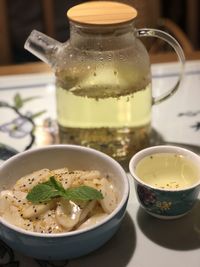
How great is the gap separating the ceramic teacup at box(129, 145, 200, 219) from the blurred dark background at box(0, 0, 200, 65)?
22.2 inches

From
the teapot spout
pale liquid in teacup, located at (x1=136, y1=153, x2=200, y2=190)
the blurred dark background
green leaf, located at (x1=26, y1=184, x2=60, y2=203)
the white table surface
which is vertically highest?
the teapot spout

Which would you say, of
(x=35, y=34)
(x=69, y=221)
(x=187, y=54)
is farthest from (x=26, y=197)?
(x=187, y=54)

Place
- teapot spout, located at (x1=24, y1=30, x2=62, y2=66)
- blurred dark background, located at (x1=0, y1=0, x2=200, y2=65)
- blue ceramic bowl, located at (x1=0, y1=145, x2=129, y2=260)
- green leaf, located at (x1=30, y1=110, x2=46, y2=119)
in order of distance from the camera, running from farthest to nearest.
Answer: blurred dark background, located at (x1=0, y1=0, x2=200, y2=65), green leaf, located at (x1=30, y1=110, x2=46, y2=119), teapot spout, located at (x1=24, y1=30, x2=62, y2=66), blue ceramic bowl, located at (x1=0, y1=145, x2=129, y2=260)

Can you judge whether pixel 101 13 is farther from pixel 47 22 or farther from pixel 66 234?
pixel 47 22

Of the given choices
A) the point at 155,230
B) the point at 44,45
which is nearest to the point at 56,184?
the point at 155,230

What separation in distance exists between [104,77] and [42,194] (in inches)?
9.1

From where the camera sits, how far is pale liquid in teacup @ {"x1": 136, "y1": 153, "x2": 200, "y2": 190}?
0.71 meters

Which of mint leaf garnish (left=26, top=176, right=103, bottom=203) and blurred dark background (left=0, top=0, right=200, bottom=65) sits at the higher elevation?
mint leaf garnish (left=26, top=176, right=103, bottom=203)

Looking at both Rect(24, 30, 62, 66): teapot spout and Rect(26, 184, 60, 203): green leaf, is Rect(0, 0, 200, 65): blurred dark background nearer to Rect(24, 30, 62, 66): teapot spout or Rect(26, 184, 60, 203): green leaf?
Rect(24, 30, 62, 66): teapot spout

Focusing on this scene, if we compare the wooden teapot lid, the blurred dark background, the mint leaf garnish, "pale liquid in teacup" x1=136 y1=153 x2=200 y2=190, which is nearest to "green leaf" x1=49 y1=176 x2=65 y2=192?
the mint leaf garnish

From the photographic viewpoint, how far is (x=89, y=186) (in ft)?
2.18

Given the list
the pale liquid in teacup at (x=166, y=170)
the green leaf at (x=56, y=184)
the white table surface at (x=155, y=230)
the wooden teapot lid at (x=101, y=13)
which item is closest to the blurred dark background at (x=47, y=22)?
the white table surface at (x=155, y=230)

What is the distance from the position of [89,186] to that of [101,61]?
21cm

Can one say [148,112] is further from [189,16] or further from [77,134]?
[189,16]
